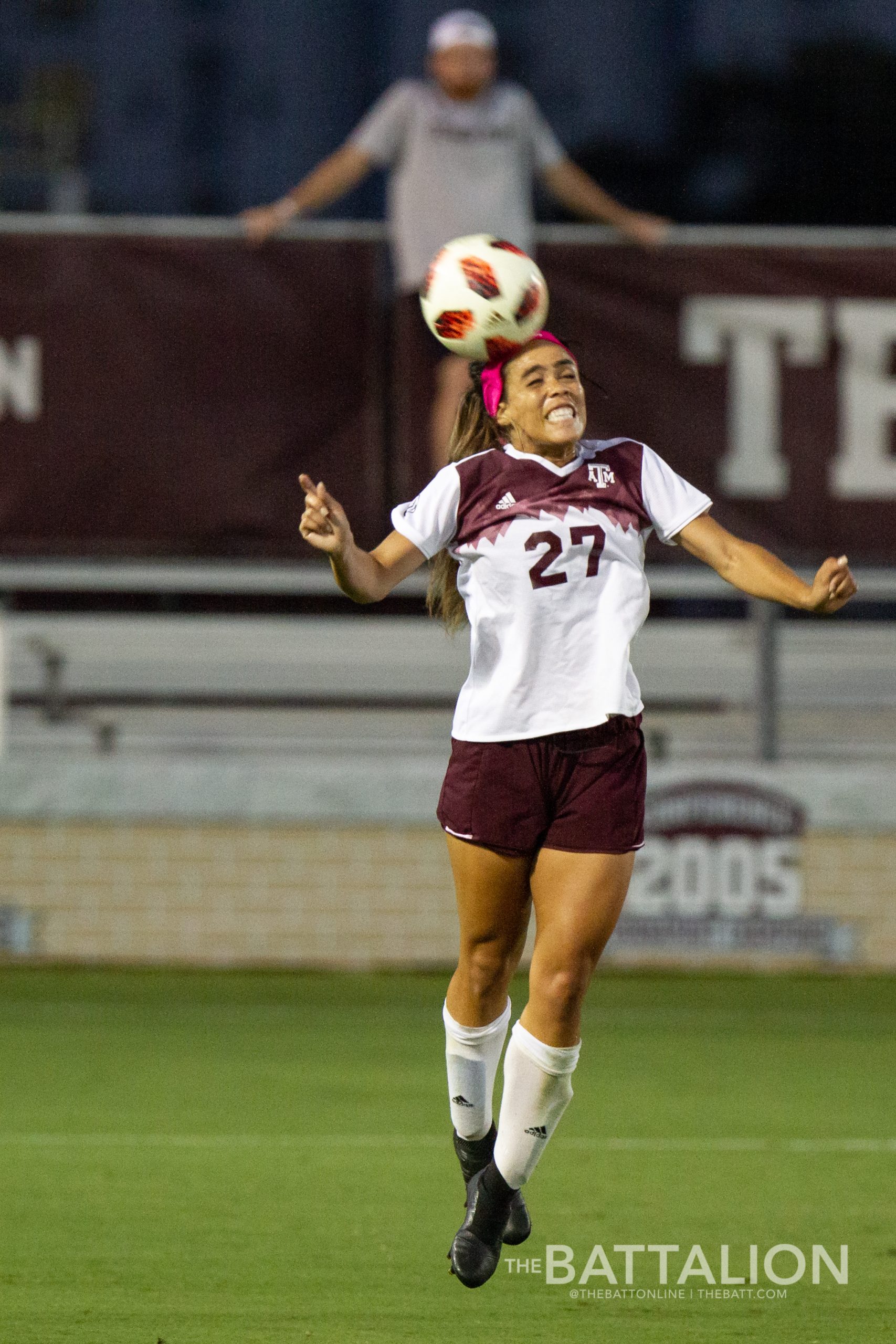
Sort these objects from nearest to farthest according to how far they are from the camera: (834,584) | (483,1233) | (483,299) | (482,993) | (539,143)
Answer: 1. (834,584)
2. (483,1233)
3. (482,993)
4. (483,299)
5. (539,143)

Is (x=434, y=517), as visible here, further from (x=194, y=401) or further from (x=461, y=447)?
(x=194, y=401)

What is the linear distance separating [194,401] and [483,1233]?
663 cm

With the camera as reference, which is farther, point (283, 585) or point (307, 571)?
point (307, 571)

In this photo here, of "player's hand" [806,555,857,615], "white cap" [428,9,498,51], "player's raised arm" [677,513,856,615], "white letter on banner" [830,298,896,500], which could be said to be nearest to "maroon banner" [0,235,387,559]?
"white cap" [428,9,498,51]

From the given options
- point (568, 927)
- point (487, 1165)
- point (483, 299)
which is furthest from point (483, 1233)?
point (483, 299)

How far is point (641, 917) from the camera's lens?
1024cm

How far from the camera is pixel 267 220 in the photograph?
10.6 meters

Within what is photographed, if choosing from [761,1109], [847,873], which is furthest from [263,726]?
[761,1109]

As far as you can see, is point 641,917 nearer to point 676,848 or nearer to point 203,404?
point 676,848

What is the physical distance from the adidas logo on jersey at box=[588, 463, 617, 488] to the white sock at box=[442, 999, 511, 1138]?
3.93 feet

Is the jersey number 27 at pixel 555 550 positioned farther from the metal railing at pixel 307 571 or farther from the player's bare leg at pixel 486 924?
the metal railing at pixel 307 571

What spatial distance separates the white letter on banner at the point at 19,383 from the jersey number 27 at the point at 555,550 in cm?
646

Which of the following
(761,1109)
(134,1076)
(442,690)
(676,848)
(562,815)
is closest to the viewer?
(562,815)

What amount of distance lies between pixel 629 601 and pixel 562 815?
0.48 m
